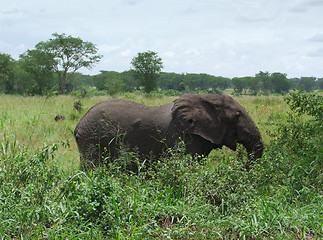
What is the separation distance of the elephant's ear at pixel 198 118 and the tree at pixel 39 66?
4196 centimetres

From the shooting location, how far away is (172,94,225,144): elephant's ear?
5.70 metres

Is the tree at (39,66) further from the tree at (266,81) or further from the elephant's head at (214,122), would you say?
the tree at (266,81)

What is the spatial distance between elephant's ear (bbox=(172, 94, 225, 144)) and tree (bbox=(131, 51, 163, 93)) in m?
40.6

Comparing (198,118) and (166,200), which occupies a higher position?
(198,118)

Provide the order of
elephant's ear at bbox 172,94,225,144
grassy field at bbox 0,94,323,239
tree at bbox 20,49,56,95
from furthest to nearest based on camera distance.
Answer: tree at bbox 20,49,56,95
elephant's ear at bbox 172,94,225,144
grassy field at bbox 0,94,323,239

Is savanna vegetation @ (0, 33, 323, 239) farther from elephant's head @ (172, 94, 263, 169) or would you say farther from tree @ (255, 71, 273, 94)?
tree @ (255, 71, 273, 94)

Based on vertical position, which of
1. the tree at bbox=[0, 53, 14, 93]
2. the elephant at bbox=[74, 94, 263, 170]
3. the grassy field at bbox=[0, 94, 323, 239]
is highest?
the tree at bbox=[0, 53, 14, 93]

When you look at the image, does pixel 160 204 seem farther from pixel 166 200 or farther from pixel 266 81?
pixel 266 81

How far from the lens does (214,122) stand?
19.1ft

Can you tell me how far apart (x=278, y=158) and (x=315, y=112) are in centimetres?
156

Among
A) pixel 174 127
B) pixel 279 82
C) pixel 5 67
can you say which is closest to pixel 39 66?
pixel 5 67

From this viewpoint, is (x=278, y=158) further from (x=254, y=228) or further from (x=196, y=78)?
(x=196, y=78)

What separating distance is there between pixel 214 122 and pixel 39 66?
44.4 metres

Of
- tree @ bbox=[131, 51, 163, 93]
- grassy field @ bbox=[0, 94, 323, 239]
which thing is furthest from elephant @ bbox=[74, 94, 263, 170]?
tree @ bbox=[131, 51, 163, 93]
